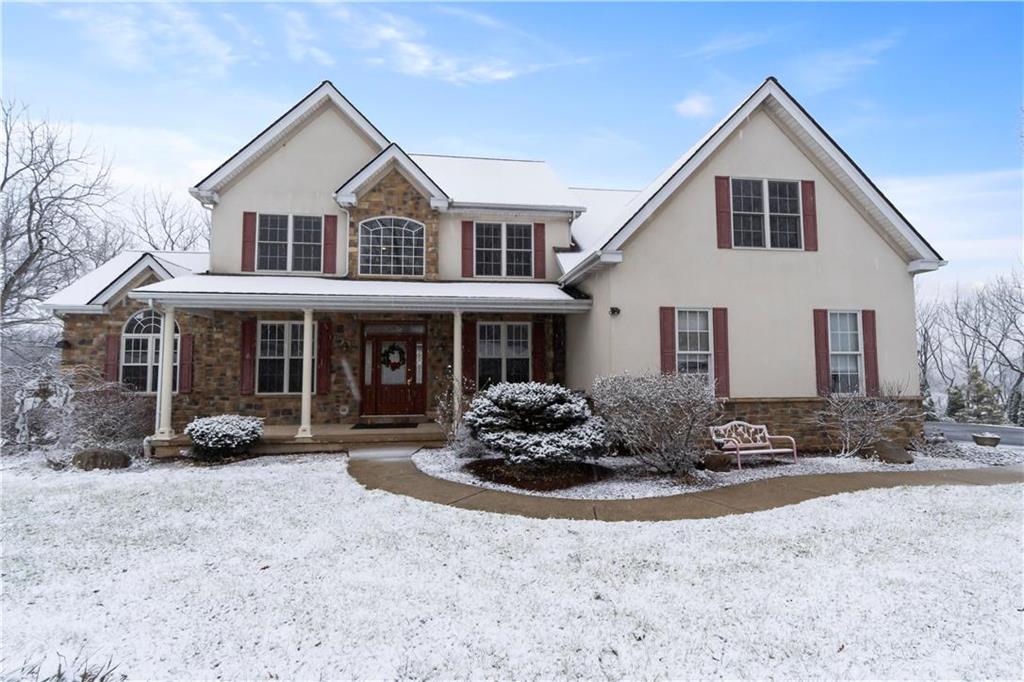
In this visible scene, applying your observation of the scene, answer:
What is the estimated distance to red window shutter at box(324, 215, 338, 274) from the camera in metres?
12.3

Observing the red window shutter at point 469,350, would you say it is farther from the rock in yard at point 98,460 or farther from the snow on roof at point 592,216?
the rock in yard at point 98,460

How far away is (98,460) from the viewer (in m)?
8.99

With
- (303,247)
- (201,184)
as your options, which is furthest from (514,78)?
(201,184)

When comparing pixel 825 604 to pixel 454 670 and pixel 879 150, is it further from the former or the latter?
pixel 879 150

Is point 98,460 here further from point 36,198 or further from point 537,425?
point 36,198

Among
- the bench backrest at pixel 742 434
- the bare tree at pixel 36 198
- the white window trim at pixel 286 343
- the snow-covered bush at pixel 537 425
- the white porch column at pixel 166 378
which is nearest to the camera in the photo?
the snow-covered bush at pixel 537 425

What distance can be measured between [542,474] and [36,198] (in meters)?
20.4

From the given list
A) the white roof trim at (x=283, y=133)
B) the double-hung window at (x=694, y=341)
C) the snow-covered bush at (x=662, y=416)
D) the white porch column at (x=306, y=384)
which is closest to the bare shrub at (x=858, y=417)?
the double-hung window at (x=694, y=341)

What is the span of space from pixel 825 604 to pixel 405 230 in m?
11.4

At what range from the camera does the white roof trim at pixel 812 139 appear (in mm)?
10141

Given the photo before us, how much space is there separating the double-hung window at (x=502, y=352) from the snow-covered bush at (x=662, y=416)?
4.44m

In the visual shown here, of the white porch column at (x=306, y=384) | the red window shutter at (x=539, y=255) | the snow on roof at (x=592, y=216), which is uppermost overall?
the snow on roof at (x=592, y=216)

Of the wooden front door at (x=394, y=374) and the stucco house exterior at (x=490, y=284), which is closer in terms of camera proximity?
the stucco house exterior at (x=490, y=284)

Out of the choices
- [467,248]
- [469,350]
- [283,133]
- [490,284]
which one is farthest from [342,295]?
[283,133]
